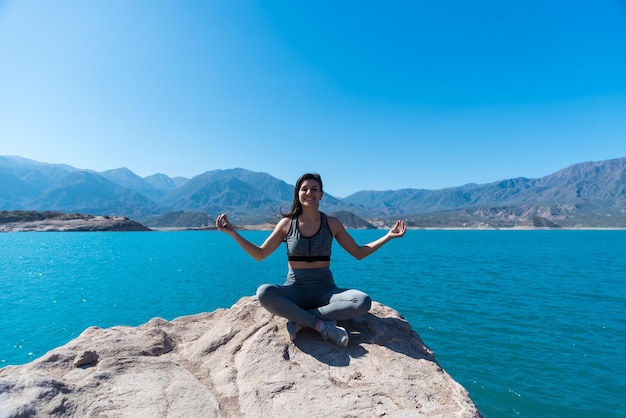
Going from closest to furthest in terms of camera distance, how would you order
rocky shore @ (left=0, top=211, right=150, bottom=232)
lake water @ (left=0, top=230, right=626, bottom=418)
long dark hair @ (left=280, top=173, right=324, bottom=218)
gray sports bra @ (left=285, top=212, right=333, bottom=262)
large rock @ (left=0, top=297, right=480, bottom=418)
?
large rock @ (left=0, top=297, right=480, bottom=418) < gray sports bra @ (left=285, top=212, right=333, bottom=262) < long dark hair @ (left=280, top=173, right=324, bottom=218) < lake water @ (left=0, top=230, right=626, bottom=418) < rocky shore @ (left=0, top=211, right=150, bottom=232)

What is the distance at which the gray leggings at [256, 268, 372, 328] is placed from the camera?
215 inches

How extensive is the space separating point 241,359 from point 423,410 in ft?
8.78

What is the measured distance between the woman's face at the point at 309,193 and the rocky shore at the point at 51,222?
17847cm

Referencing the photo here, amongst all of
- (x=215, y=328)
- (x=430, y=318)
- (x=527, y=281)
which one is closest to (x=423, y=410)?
(x=215, y=328)

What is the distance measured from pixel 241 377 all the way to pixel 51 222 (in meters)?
187

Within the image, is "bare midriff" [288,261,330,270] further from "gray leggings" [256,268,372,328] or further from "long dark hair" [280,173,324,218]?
"long dark hair" [280,173,324,218]

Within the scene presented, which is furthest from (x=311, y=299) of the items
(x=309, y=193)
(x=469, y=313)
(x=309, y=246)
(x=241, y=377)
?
(x=469, y=313)

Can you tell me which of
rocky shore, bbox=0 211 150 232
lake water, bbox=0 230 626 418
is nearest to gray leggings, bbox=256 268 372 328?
lake water, bbox=0 230 626 418

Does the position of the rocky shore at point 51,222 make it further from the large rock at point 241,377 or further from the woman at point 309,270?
the woman at point 309,270

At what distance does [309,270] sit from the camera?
6031mm

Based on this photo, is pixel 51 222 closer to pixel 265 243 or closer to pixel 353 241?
pixel 265 243

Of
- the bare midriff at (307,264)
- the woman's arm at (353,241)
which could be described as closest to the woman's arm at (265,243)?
the bare midriff at (307,264)

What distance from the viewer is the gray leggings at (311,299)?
5.45 meters

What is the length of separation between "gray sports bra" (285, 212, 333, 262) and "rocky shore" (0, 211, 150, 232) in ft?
585
